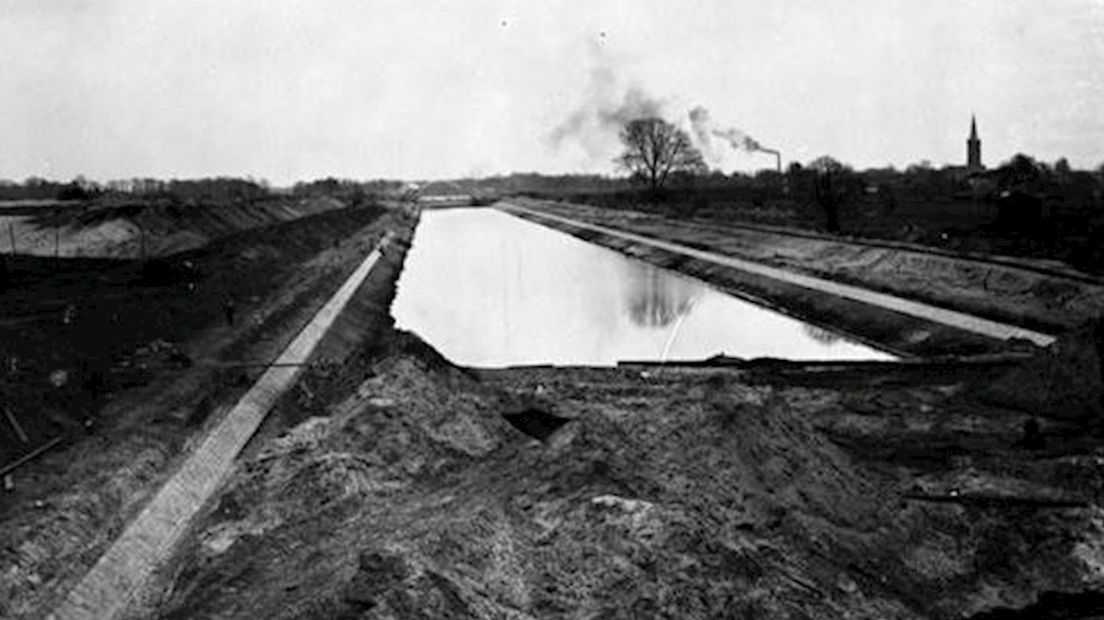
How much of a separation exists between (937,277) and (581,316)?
11.1 metres

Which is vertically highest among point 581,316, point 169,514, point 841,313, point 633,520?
point 633,520

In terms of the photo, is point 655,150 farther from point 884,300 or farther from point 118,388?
point 118,388

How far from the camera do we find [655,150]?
320 ft

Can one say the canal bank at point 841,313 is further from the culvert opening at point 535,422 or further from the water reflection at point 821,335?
the culvert opening at point 535,422

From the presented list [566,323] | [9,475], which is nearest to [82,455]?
[9,475]

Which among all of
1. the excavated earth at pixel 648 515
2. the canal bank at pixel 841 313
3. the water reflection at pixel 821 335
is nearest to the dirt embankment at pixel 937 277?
the canal bank at pixel 841 313

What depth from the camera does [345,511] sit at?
1123 cm

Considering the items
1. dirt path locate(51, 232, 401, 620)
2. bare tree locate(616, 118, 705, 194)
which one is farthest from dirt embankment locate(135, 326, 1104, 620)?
bare tree locate(616, 118, 705, 194)

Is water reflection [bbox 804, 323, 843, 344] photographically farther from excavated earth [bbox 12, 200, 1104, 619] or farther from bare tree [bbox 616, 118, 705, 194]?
bare tree [bbox 616, 118, 705, 194]

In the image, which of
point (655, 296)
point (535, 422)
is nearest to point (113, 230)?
point (655, 296)

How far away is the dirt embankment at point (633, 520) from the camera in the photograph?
27.0 feet

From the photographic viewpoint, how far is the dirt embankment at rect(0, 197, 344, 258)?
140 ft

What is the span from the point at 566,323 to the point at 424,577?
24.0 m

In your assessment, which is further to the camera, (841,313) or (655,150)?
(655,150)
